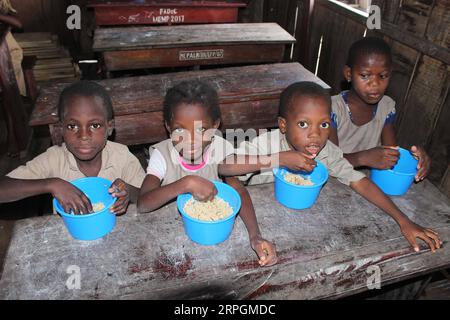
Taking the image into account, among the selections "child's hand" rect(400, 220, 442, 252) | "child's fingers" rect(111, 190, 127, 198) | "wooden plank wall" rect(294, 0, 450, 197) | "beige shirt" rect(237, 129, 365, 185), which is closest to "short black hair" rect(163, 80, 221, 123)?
"beige shirt" rect(237, 129, 365, 185)

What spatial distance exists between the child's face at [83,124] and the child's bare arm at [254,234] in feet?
2.51

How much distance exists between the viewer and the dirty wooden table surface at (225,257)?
1.38m

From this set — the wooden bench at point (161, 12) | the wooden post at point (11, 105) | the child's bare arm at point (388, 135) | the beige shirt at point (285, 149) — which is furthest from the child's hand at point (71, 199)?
the wooden bench at point (161, 12)

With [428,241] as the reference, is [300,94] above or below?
above

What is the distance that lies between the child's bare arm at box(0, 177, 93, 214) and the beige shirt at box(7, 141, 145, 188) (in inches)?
3.6

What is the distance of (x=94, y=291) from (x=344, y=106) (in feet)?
6.65

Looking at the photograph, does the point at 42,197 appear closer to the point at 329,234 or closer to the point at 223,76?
the point at 223,76

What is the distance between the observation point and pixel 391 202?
185cm

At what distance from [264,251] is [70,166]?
1.19 m

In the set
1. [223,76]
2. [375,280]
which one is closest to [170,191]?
[375,280]

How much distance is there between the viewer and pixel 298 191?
1727 mm

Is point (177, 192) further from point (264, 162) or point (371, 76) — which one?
point (371, 76)

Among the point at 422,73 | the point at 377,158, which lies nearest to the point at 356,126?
the point at 377,158

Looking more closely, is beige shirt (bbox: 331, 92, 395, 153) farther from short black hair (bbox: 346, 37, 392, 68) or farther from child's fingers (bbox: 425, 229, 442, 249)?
child's fingers (bbox: 425, 229, 442, 249)
